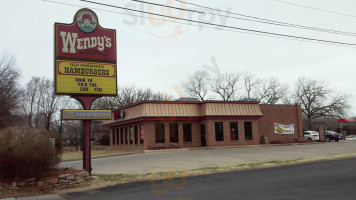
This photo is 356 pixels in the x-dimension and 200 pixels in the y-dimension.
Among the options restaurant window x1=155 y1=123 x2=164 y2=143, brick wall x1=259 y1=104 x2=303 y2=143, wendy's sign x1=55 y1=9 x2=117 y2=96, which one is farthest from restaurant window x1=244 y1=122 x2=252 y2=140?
wendy's sign x1=55 y1=9 x2=117 y2=96

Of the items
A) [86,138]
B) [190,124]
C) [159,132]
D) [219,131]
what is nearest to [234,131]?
[219,131]

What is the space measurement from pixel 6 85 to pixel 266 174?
3236 cm

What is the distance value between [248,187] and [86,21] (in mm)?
10137

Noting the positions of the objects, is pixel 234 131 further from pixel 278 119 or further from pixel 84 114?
pixel 84 114

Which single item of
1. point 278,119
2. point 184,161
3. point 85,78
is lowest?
point 184,161

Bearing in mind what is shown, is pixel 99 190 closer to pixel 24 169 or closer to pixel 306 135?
pixel 24 169

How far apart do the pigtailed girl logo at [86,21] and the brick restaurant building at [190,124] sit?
16.9 meters

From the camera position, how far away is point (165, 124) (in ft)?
108

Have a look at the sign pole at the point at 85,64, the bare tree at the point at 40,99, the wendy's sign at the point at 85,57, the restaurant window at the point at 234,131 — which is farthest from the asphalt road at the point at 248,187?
the bare tree at the point at 40,99

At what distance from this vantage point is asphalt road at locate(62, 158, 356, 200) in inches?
367

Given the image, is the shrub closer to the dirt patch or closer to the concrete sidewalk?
the dirt patch

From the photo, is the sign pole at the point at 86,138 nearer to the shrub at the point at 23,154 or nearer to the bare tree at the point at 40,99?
the shrub at the point at 23,154

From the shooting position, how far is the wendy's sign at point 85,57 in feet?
47.2

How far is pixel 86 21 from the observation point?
15.0 m
